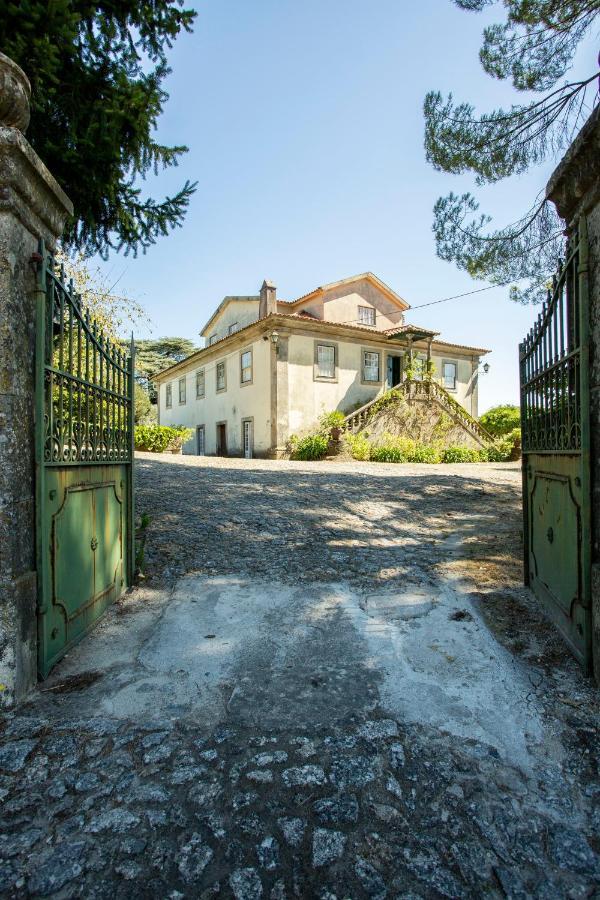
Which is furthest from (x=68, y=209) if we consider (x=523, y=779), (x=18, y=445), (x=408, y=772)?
(x=523, y=779)

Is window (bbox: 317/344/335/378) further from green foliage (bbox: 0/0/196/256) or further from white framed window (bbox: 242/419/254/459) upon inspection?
green foliage (bbox: 0/0/196/256)

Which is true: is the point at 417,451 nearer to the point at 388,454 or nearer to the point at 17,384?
the point at 388,454

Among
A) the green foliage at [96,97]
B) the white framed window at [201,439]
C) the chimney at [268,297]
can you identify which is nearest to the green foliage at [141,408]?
the white framed window at [201,439]

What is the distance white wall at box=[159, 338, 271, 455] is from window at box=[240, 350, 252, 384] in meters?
0.22

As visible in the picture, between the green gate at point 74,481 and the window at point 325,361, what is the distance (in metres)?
15.5

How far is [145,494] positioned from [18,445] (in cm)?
547

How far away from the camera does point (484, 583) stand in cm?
453

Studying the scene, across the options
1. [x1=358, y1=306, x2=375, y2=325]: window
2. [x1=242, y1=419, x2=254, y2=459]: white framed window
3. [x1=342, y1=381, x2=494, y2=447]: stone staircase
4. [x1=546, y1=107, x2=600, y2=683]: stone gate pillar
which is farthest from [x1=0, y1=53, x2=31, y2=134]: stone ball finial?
[x1=358, y1=306, x2=375, y2=325]: window

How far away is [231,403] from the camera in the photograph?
21.7 metres

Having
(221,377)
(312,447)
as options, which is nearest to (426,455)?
(312,447)

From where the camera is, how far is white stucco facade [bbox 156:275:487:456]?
18.7 m

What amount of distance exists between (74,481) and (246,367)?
57.9 feet

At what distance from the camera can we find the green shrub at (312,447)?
57.5ft

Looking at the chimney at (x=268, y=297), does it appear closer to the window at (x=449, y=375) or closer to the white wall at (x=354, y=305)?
the white wall at (x=354, y=305)
